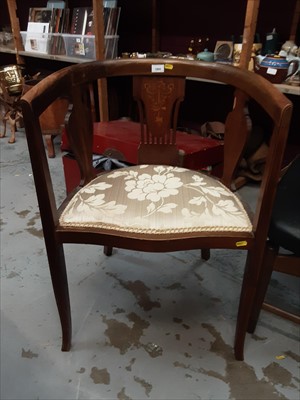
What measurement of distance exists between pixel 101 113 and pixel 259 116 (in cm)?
94

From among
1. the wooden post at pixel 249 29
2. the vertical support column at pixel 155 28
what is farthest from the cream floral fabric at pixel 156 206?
the vertical support column at pixel 155 28

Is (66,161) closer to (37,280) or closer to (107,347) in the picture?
(37,280)

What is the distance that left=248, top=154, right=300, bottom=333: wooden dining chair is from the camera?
756mm

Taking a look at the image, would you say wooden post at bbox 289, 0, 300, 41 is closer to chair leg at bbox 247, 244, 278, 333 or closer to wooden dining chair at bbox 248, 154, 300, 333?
wooden dining chair at bbox 248, 154, 300, 333

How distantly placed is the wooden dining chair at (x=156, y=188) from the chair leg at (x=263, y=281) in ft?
0.30

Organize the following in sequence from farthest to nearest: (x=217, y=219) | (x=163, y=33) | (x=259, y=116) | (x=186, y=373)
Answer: (x=163, y=33)
(x=259, y=116)
(x=186, y=373)
(x=217, y=219)

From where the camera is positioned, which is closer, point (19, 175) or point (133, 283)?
point (133, 283)

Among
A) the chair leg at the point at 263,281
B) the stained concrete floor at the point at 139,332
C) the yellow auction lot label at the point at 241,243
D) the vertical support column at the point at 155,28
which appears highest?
the vertical support column at the point at 155,28

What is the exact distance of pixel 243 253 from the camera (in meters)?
1.34

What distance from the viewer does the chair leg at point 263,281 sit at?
2.75 feet

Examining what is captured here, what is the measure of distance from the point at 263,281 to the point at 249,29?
1.01 meters

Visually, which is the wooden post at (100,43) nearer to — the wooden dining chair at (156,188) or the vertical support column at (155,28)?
the vertical support column at (155,28)

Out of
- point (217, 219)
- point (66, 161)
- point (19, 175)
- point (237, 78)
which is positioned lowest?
point (19, 175)

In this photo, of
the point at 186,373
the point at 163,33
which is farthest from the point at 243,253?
the point at 163,33
